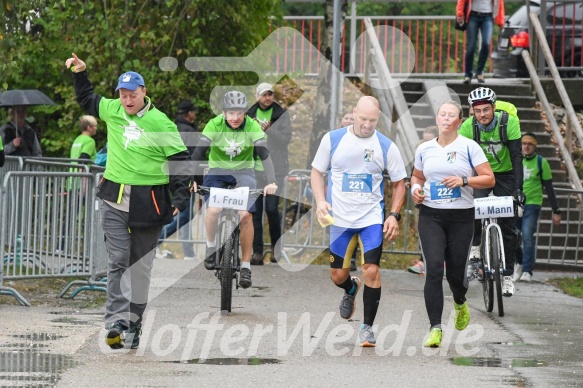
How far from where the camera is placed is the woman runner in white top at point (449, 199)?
10531mm

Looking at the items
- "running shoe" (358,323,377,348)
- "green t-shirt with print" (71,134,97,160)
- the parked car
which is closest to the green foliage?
"green t-shirt with print" (71,134,97,160)

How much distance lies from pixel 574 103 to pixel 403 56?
5731mm

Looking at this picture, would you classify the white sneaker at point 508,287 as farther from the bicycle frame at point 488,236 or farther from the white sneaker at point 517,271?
the white sneaker at point 517,271

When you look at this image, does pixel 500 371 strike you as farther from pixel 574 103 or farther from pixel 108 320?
pixel 574 103

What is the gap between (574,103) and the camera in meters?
22.4

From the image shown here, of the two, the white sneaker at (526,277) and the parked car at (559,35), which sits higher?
the parked car at (559,35)

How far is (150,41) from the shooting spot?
20.1 metres

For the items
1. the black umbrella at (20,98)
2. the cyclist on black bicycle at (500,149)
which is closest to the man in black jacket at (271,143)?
the black umbrella at (20,98)

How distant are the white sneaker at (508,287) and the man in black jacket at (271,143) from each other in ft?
13.5

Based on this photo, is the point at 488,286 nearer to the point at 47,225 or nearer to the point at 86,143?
the point at 47,225

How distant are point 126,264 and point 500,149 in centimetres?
443

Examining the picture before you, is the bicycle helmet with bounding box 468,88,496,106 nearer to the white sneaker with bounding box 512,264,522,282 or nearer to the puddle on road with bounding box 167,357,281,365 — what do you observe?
the puddle on road with bounding box 167,357,281,365

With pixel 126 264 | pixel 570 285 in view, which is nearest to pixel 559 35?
pixel 570 285

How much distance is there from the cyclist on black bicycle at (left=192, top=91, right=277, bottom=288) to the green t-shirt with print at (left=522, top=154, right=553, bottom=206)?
4278 millimetres
